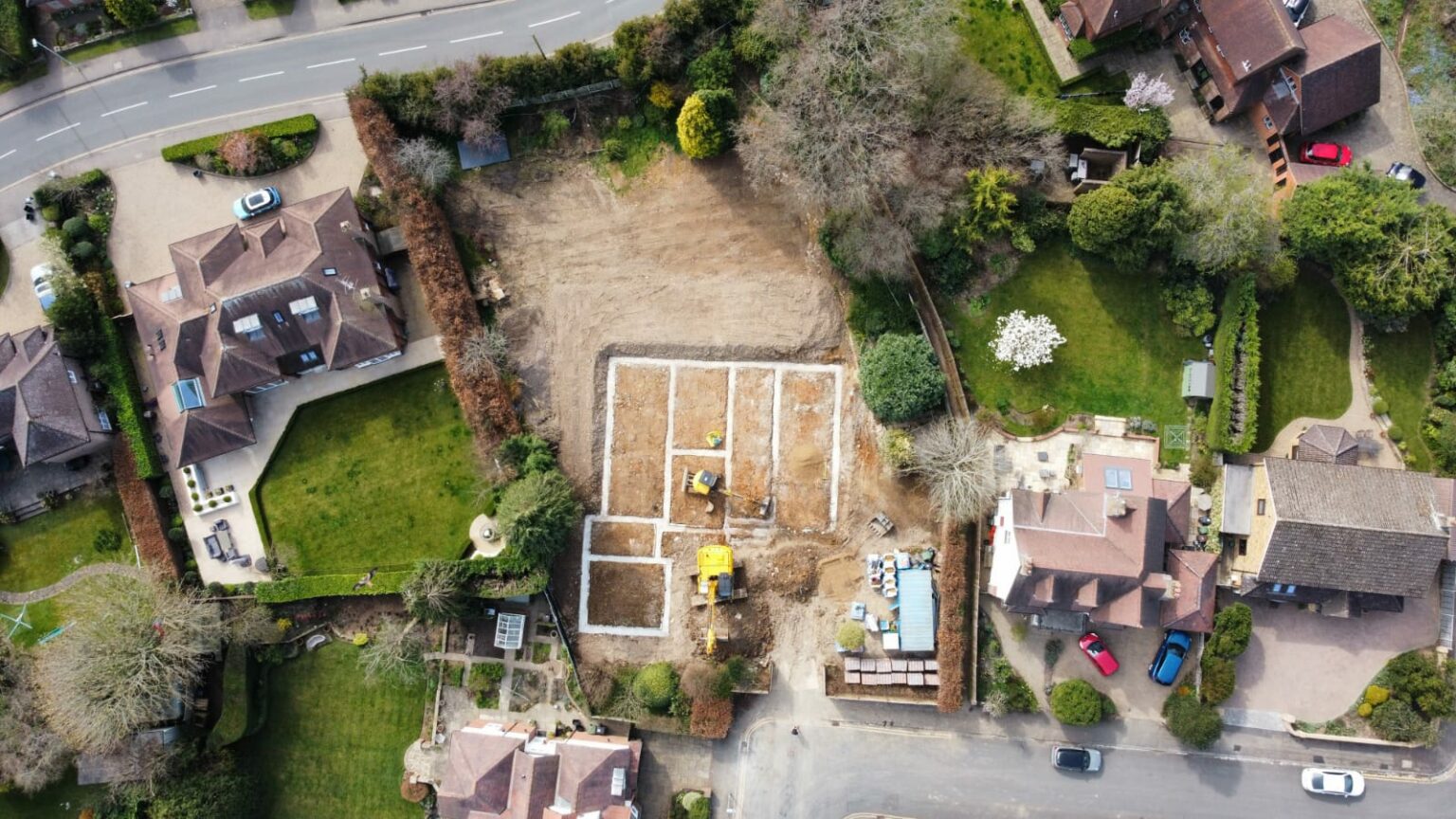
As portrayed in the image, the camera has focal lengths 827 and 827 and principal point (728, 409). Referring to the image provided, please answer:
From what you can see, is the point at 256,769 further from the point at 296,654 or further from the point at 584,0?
the point at 584,0

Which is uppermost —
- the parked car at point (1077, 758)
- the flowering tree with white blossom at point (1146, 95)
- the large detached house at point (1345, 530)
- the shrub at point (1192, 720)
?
the flowering tree with white blossom at point (1146, 95)

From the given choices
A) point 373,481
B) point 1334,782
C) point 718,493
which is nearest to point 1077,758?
point 1334,782

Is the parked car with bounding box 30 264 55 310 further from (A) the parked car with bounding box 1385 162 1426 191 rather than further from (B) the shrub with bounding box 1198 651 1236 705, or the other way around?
(A) the parked car with bounding box 1385 162 1426 191

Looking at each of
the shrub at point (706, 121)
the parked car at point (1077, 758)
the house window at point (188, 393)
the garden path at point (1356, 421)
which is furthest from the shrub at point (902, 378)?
the house window at point (188, 393)

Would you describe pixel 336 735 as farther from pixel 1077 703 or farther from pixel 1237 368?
pixel 1237 368

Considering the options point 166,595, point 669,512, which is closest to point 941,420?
point 669,512

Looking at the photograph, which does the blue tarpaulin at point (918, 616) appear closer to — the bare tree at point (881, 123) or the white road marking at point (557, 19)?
the bare tree at point (881, 123)
